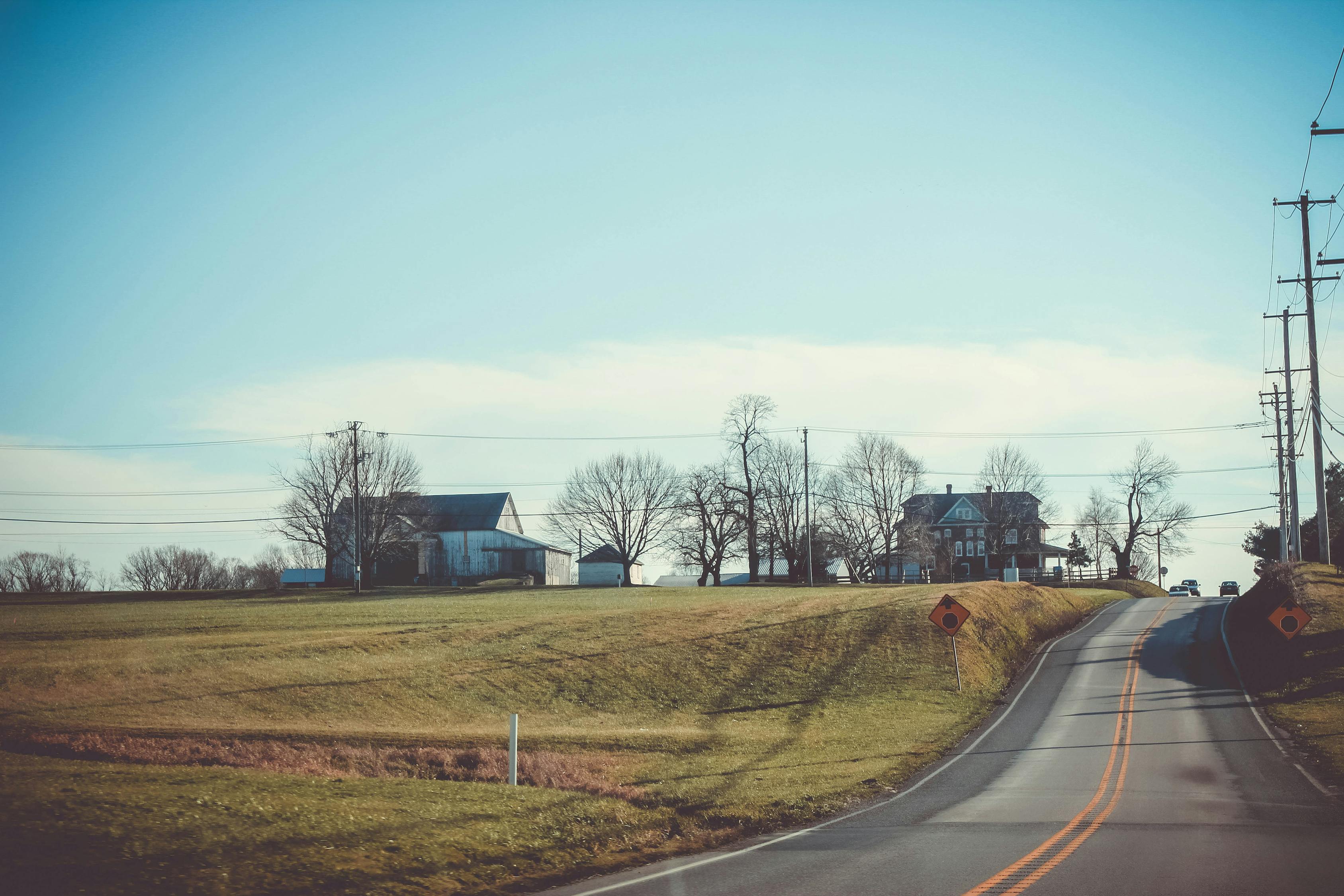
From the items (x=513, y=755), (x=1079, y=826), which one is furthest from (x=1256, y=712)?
(x=513, y=755)

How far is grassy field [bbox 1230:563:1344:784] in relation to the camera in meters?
23.1

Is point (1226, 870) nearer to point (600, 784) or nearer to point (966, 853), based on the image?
point (966, 853)

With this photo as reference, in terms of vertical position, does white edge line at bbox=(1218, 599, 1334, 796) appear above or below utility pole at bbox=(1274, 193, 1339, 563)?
below

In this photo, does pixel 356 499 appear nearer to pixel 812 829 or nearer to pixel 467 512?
pixel 467 512

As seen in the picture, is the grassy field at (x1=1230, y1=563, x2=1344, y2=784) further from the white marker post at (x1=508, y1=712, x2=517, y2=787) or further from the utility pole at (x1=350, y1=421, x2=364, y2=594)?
the utility pole at (x1=350, y1=421, x2=364, y2=594)

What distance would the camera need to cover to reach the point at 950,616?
31.2 m

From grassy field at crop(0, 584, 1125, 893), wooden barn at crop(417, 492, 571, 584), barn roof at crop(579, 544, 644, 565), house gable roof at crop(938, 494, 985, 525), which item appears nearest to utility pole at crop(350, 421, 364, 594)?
grassy field at crop(0, 584, 1125, 893)

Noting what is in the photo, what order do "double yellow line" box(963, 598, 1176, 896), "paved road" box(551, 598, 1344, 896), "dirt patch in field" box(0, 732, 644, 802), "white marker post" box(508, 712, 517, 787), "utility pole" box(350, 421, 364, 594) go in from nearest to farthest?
"double yellow line" box(963, 598, 1176, 896) → "paved road" box(551, 598, 1344, 896) → "white marker post" box(508, 712, 517, 787) → "dirt patch in field" box(0, 732, 644, 802) → "utility pole" box(350, 421, 364, 594)

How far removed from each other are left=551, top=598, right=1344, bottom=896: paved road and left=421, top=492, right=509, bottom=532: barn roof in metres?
73.3

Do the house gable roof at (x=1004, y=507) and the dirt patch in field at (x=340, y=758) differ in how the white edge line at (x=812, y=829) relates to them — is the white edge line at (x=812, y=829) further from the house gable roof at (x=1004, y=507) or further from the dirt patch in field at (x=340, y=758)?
the house gable roof at (x=1004, y=507)

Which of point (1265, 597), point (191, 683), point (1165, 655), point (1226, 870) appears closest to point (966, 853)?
point (1226, 870)

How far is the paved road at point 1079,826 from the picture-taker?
1044 centimetres

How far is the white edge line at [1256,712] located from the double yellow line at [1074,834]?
3179mm

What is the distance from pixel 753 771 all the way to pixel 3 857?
14310 mm
